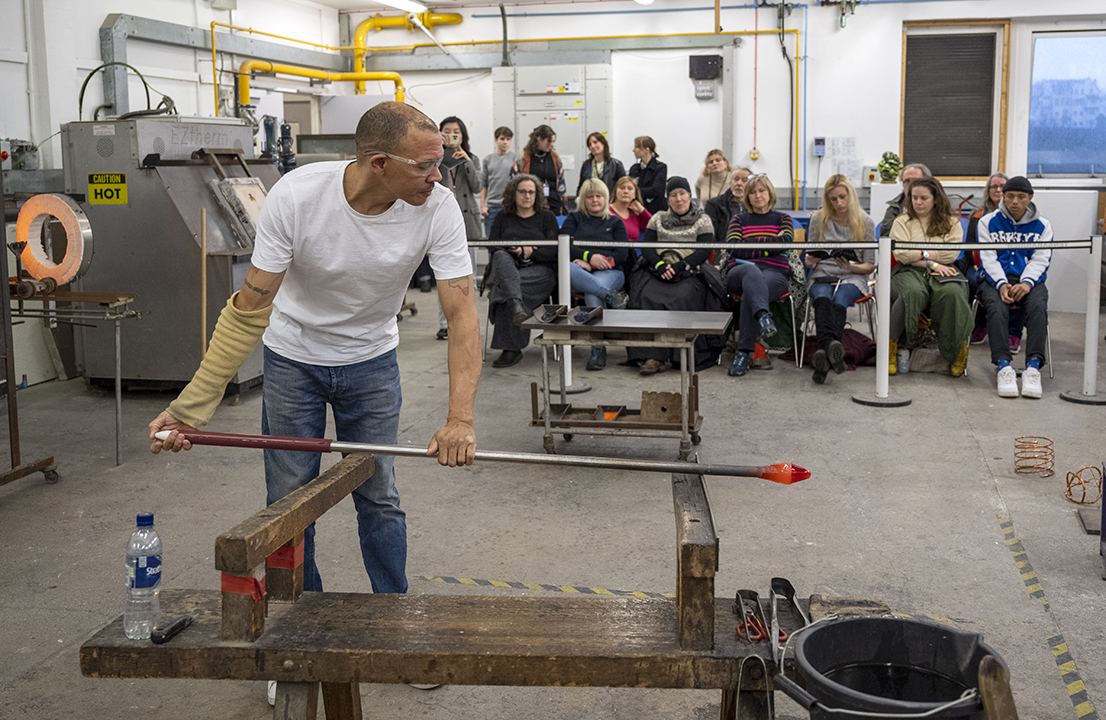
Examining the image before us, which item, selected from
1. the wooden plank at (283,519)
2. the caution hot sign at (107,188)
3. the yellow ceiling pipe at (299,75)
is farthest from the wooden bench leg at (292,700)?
the yellow ceiling pipe at (299,75)

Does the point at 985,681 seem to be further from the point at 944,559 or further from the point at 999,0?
the point at 999,0

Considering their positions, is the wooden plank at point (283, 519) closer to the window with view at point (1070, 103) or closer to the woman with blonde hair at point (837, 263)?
the woman with blonde hair at point (837, 263)

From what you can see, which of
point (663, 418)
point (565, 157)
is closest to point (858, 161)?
point (565, 157)

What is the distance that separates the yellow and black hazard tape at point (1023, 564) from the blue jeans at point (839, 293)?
2913mm

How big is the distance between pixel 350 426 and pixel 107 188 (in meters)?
3.99

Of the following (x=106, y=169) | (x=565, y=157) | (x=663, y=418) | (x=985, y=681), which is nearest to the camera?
(x=985, y=681)

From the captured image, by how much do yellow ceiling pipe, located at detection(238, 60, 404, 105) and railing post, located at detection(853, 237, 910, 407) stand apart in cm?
626

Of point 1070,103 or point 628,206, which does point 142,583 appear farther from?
point 1070,103

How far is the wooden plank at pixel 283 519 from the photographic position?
189 cm

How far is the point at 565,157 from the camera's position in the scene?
1114 cm

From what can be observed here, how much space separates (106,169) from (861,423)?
4.44 meters

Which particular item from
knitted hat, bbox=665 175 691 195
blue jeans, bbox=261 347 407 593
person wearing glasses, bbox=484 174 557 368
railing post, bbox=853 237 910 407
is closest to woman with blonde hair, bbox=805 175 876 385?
railing post, bbox=853 237 910 407

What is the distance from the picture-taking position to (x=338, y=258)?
2.42 meters

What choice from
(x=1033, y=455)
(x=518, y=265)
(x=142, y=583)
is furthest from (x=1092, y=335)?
(x=142, y=583)
